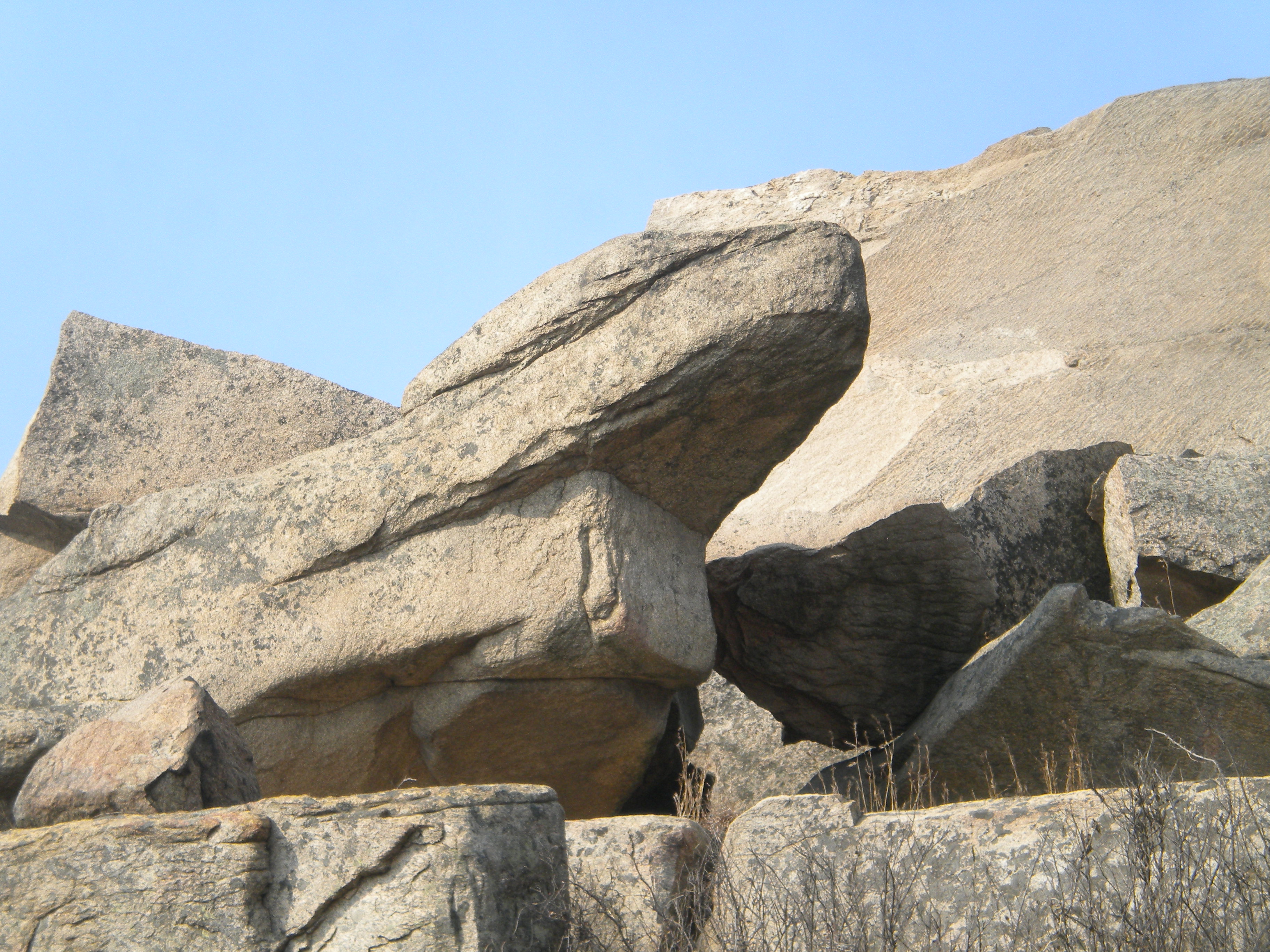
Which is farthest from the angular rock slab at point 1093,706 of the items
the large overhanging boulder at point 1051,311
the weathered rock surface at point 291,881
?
the large overhanging boulder at point 1051,311

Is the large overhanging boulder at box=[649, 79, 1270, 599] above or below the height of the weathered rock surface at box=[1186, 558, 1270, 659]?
above

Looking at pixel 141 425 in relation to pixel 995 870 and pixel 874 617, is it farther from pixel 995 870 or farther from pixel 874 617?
pixel 995 870

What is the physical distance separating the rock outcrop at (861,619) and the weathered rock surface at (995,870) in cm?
173

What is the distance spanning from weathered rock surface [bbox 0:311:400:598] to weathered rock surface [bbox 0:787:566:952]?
2418 mm

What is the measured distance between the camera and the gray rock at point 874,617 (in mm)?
4477

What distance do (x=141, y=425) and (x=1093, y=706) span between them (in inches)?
144

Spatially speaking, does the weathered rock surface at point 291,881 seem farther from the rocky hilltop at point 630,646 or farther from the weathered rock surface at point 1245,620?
the weathered rock surface at point 1245,620

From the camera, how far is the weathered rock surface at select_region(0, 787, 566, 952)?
229 cm

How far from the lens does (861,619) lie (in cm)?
454

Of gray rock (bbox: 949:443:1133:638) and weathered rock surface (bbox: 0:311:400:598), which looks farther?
gray rock (bbox: 949:443:1133:638)

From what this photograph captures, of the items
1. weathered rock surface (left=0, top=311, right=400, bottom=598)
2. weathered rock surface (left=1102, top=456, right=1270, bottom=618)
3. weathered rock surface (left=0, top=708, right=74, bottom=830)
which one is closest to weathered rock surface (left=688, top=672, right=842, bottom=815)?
weathered rock surface (left=1102, top=456, right=1270, bottom=618)

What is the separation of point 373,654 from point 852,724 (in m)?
1.97

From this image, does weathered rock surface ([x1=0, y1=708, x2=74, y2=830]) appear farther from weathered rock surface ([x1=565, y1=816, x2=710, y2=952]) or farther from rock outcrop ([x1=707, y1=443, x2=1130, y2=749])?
rock outcrop ([x1=707, y1=443, x2=1130, y2=749])

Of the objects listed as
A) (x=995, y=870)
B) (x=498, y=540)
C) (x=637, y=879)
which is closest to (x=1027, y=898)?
(x=995, y=870)
